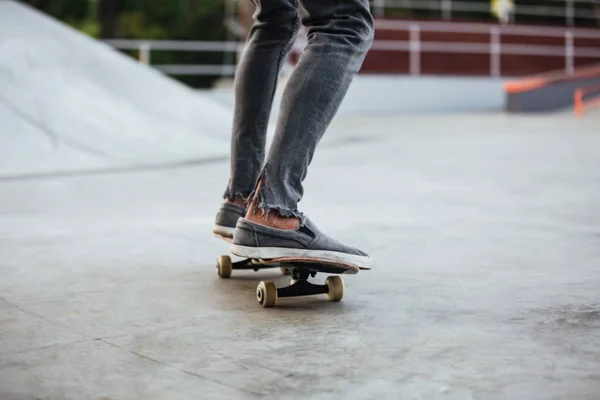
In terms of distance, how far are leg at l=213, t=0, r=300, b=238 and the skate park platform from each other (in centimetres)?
22

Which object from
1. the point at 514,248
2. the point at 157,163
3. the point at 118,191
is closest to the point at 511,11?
the point at 157,163

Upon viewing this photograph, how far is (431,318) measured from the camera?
1947mm

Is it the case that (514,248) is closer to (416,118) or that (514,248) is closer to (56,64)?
(56,64)

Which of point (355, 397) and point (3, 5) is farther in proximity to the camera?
point (3, 5)

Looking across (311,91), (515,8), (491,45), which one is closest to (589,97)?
(491,45)

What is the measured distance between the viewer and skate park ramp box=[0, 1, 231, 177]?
Answer: 592 cm

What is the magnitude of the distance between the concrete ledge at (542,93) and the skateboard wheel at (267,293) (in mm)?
11895

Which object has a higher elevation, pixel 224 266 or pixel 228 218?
A: pixel 228 218

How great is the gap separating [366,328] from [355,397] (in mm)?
440

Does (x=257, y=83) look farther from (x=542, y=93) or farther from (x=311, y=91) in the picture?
(x=542, y=93)

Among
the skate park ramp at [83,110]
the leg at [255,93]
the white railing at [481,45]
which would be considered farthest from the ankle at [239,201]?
the white railing at [481,45]

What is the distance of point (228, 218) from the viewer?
8.13ft

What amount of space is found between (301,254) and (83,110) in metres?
4.73

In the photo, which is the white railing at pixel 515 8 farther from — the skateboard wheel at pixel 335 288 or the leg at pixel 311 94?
the skateboard wheel at pixel 335 288
